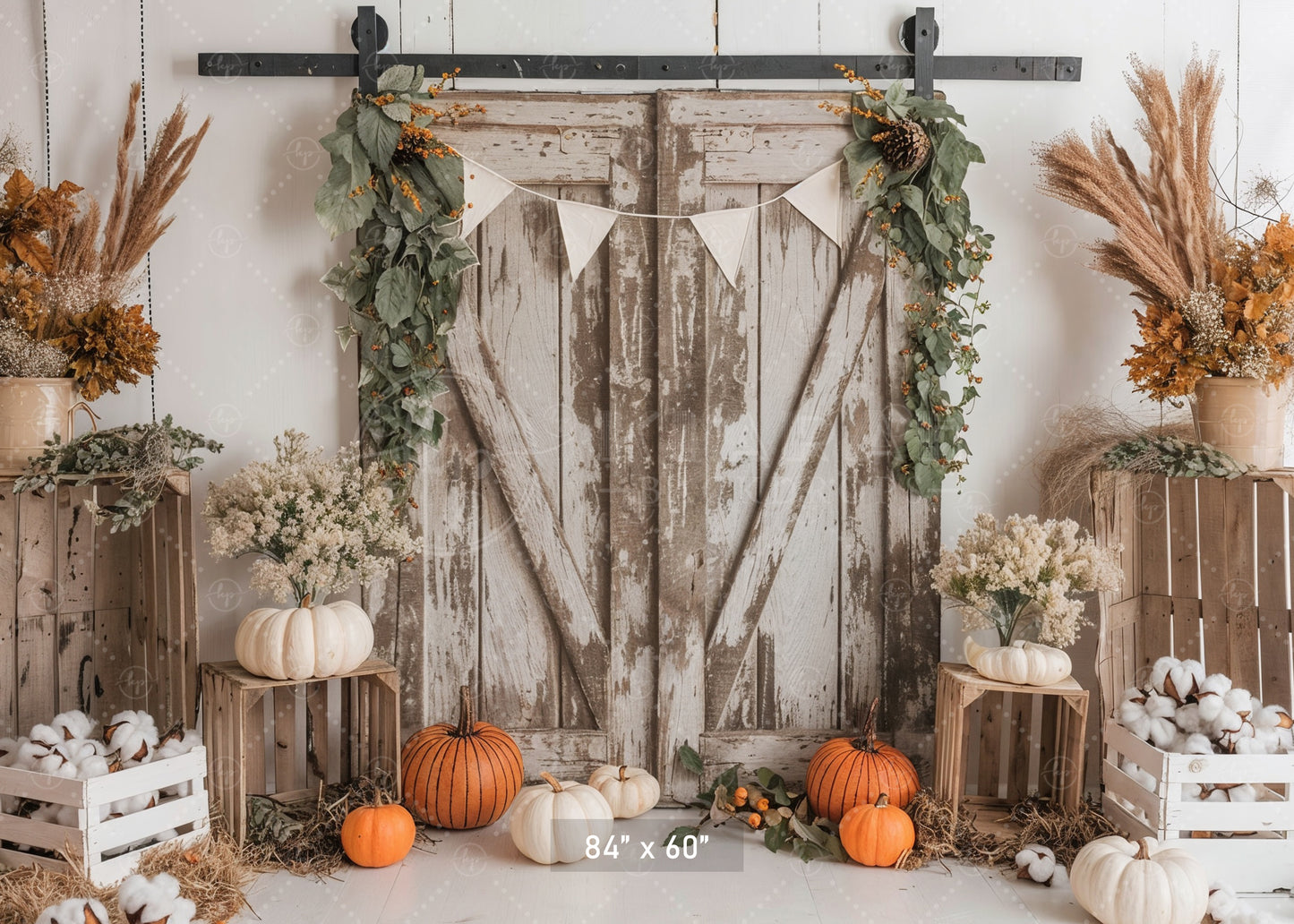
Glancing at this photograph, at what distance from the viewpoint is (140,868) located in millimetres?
2217

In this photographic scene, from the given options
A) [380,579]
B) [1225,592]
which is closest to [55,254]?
[380,579]

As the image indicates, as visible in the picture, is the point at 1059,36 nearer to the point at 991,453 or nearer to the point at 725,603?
the point at 991,453

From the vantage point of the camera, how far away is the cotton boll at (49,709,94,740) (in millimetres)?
2324

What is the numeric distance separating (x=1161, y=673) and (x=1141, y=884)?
0.63 m

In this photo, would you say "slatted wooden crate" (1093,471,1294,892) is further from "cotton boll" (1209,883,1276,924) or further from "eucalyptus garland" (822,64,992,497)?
"eucalyptus garland" (822,64,992,497)

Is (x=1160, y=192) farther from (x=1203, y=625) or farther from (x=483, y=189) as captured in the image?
(x=483, y=189)

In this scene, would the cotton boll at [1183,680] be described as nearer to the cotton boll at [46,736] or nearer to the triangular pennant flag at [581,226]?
the triangular pennant flag at [581,226]

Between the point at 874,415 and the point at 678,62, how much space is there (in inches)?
49.7

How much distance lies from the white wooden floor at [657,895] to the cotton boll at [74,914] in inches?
14.6

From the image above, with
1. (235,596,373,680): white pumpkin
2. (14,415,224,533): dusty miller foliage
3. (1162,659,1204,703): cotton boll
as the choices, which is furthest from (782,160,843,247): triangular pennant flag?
(14,415,224,533): dusty miller foliage

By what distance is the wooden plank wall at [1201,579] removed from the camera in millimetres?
2592

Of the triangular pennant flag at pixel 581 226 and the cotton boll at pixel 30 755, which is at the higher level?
the triangular pennant flag at pixel 581 226

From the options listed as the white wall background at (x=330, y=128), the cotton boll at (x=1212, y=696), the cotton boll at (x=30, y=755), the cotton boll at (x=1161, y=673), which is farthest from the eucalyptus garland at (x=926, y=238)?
the cotton boll at (x=30, y=755)

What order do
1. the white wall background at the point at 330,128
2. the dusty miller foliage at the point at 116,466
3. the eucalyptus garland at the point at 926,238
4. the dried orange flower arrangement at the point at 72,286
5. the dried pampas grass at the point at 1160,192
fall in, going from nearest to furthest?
the dusty miller foliage at the point at 116,466 < the dried orange flower arrangement at the point at 72,286 < the dried pampas grass at the point at 1160,192 < the eucalyptus garland at the point at 926,238 < the white wall background at the point at 330,128
